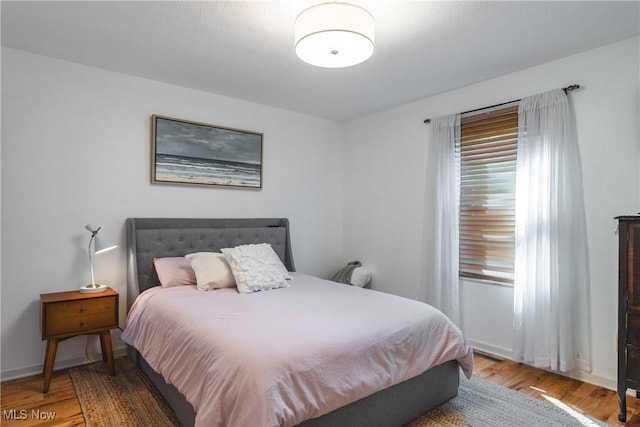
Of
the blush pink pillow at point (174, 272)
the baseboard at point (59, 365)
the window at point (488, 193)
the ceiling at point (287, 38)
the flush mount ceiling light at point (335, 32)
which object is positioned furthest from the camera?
the window at point (488, 193)

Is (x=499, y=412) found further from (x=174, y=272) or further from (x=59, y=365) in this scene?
(x=59, y=365)

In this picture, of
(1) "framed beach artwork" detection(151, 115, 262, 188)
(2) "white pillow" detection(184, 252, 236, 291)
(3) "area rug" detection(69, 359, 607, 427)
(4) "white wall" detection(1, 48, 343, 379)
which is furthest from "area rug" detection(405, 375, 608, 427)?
(1) "framed beach artwork" detection(151, 115, 262, 188)

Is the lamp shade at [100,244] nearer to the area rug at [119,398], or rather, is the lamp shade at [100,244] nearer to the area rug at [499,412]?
the area rug at [119,398]

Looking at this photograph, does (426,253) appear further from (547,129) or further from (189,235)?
(189,235)

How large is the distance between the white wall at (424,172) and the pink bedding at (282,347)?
3.60 feet

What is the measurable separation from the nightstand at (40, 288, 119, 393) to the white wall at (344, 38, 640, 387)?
2818 millimetres

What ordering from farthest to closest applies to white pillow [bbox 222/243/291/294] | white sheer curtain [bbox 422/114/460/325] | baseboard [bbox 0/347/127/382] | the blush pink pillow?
white sheer curtain [bbox 422/114/460/325]
the blush pink pillow
white pillow [bbox 222/243/291/294]
baseboard [bbox 0/347/127/382]

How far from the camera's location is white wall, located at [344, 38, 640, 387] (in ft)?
8.46

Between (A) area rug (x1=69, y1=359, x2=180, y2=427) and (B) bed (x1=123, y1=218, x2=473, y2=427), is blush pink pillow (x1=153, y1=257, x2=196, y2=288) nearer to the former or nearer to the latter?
(B) bed (x1=123, y1=218, x2=473, y2=427)

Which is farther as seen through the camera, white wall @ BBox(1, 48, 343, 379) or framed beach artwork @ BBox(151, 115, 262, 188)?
framed beach artwork @ BBox(151, 115, 262, 188)

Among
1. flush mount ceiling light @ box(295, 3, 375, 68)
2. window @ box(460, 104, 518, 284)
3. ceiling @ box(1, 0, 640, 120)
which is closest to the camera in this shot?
flush mount ceiling light @ box(295, 3, 375, 68)

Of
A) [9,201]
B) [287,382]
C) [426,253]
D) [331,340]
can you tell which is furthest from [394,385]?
[9,201]

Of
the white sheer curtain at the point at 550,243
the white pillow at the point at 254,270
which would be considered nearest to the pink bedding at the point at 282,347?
the white pillow at the point at 254,270

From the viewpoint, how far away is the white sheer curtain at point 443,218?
350 centimetres
